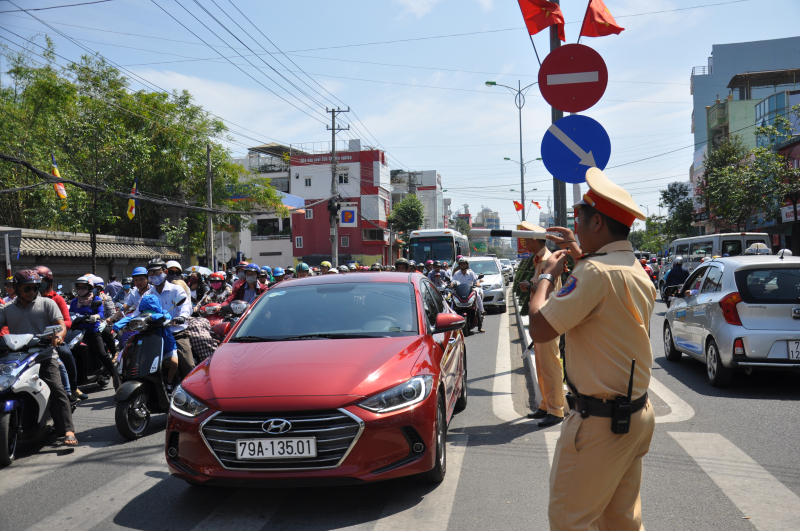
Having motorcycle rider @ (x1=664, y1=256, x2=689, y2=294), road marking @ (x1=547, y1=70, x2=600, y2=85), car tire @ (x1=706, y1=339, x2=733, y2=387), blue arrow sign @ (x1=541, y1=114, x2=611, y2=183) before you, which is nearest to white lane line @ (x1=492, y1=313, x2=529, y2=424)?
car tire @ (x1=706, y1=339, x2=733, y2=387)

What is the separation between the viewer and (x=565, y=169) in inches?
220

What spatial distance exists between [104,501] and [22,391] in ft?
5.62

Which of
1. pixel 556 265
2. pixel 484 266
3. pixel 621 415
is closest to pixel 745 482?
pixel 621 415

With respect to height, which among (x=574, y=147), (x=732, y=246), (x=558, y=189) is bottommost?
(x=732, y=246)

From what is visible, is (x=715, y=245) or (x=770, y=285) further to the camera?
(x=715, y=245)

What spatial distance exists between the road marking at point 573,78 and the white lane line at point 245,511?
405cm

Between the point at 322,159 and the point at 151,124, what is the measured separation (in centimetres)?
3223

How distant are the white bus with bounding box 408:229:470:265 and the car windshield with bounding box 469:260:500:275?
157 inches

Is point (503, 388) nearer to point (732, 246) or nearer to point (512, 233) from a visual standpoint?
point (512, 233)

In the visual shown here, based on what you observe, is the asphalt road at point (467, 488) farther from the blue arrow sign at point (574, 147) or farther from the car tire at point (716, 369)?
the blue arrow sign at point (574, 147)

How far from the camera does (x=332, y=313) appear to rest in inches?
204

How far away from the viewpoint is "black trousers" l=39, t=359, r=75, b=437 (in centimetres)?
593

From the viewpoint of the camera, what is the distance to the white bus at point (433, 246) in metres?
26.4

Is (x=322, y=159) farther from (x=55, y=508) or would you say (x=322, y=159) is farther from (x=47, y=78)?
(x=55, y=508)
